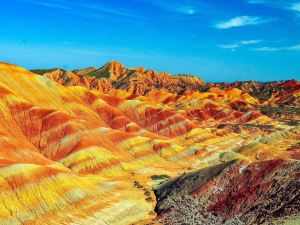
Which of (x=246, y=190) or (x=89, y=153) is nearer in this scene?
(x=246, y=190)

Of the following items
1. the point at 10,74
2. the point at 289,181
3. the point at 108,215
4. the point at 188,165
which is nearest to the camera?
the point at 289,181

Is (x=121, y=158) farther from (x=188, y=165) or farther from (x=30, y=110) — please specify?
(x=30, y=110)

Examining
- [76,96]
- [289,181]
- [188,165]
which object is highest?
[76,96]

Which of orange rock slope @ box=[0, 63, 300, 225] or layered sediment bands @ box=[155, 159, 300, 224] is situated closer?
layered sediment bands @ box=[155, 159, 300, 224]

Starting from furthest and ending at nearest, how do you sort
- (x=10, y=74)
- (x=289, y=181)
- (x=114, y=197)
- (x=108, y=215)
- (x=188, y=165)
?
(x=10, y=74) < (x=188, y=165) < (x=114, y=197) < (x=108, y=215) < (x=289, y=181)

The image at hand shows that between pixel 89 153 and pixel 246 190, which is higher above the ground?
pixel 246 190

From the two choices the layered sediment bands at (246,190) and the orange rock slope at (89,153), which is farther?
the orange rock slope at (89,153)

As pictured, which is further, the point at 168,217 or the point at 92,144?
the point at 92,144

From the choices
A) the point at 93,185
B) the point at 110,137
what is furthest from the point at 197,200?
the point at 110,137
